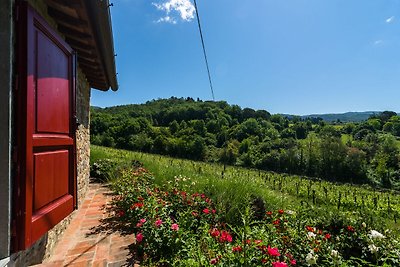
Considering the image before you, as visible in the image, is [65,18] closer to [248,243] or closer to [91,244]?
[91,244]

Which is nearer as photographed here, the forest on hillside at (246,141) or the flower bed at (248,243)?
the flower bed at (248,243)

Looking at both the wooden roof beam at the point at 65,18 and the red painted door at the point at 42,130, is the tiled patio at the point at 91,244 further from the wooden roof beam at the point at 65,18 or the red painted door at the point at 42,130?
the wooden roof beam at the point at 65,18

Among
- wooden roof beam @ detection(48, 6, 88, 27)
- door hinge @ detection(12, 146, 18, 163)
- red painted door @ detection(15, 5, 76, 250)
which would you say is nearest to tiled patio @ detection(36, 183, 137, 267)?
red painted door @ detection(15, 5, 76, 250)

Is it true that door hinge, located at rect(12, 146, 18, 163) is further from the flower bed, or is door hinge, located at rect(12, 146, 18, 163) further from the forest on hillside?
the forest on hillside

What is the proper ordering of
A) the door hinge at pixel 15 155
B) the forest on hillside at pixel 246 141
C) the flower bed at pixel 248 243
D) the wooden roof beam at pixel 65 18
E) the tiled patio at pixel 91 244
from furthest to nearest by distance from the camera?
the forest on hillside at pixel 246 141 < the tiled patio at pixel 91 244 < the wooden roof beam at pixel 65 18 < the flower bed at pixel 248 243 < the door hinge at pixel 15 155

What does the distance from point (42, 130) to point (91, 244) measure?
2.04 metres

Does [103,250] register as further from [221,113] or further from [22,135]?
[221,113]

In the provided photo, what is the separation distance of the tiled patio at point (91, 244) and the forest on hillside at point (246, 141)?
2642cm

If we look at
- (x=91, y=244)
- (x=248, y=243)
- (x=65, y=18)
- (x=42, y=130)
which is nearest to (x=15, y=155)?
(x=42, y=130)

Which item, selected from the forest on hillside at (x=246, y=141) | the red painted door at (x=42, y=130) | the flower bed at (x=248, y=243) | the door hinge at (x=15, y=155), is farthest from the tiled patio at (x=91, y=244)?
the forest on hillside at (x=246, y=141)

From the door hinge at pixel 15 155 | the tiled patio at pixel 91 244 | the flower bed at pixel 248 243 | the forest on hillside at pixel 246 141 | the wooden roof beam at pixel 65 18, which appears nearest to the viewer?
the door hinge at pixel 15 155

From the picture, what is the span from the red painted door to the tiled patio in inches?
32.3

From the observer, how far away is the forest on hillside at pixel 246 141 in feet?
117

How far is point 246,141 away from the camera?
1873 inches
